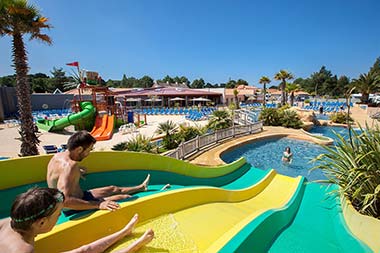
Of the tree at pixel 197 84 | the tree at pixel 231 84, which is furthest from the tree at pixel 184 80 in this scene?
the tree at pixel 231 84

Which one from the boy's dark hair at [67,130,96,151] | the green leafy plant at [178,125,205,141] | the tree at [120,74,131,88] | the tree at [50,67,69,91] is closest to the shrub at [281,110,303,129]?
the green leafy plant at [178,125,205,141]

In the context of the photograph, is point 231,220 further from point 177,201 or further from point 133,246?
point 133,246

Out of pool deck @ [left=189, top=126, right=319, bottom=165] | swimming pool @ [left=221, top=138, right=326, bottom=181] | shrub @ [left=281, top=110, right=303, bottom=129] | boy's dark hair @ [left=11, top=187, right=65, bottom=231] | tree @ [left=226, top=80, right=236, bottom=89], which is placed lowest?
swimming pool @ [left=221, top=138, right=326, bottom=181]

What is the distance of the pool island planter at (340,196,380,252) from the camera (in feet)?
9.72

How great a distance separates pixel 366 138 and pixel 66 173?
4.71 metres

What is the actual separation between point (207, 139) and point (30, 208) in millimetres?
8927

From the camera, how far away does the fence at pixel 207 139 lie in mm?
7889

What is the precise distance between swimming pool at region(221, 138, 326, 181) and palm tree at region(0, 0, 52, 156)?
27.0 ft

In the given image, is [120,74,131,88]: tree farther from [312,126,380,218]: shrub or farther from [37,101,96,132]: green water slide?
[312,126,380,218]: shrub

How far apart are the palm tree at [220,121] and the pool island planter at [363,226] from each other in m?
9.73

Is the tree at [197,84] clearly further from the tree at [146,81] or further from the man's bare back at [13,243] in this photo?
the man's bare back at [13,243]

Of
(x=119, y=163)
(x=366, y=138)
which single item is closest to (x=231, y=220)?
(x=119, y=163)

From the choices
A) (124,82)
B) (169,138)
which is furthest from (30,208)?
(124,82)

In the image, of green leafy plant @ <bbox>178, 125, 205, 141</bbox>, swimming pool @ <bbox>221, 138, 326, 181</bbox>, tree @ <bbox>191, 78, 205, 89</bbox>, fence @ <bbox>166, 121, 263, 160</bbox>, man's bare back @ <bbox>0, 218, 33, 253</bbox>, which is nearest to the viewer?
man's bare back @ <bbox>0, 218, 33, 253</bbox>
